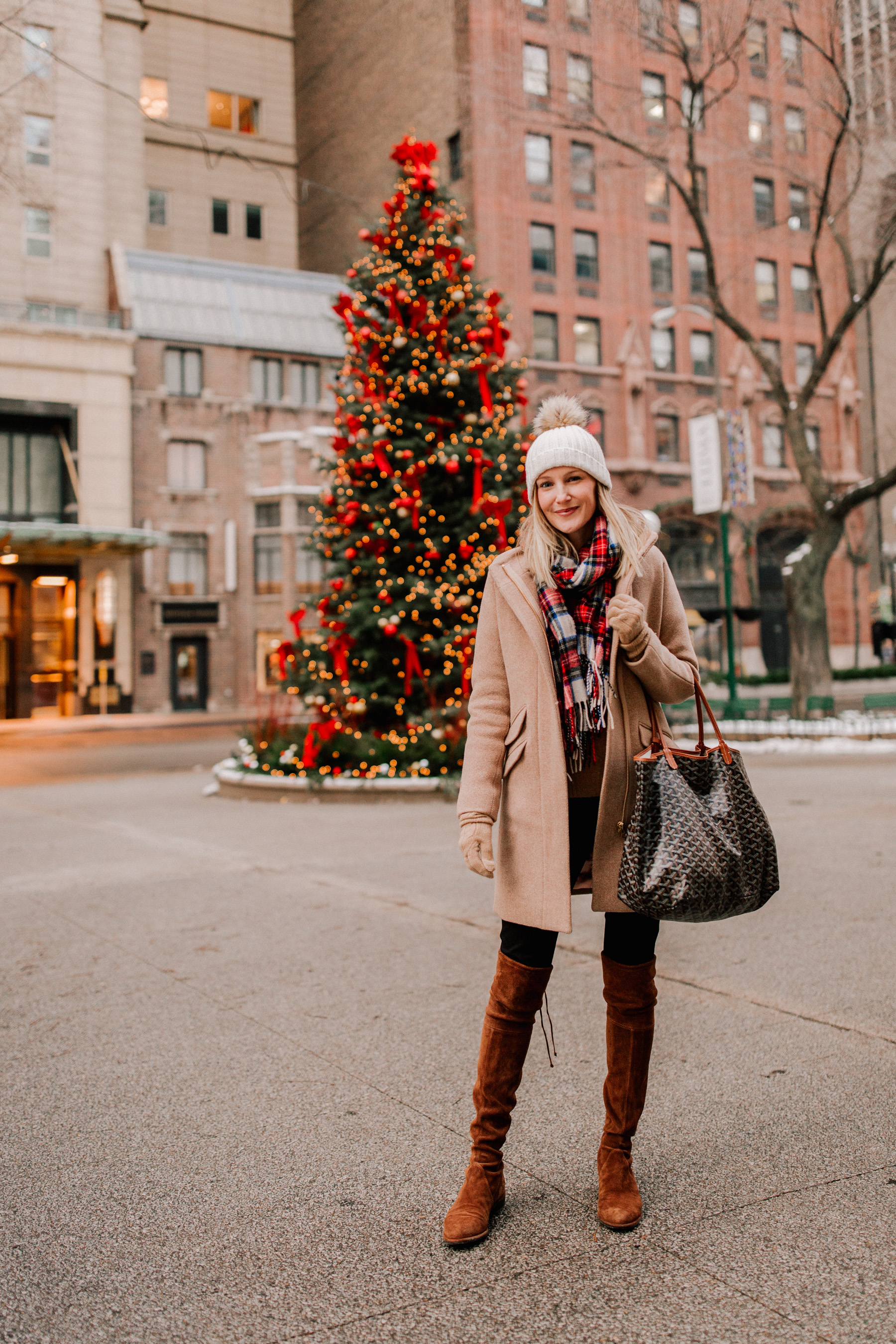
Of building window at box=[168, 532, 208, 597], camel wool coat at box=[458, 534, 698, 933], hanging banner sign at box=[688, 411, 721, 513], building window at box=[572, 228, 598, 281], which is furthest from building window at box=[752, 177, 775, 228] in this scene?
camel wool coat at box=[458, 534, 698, 933]

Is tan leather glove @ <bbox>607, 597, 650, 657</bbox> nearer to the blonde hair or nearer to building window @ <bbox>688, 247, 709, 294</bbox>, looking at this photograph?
the blonde hair

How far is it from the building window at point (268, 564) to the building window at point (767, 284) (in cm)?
2178

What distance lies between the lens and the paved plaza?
2496mm

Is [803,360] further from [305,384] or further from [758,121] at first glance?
[305,384]

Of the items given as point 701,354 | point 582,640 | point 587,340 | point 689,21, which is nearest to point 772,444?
point 701,354

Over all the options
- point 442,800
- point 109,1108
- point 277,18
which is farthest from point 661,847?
point 277,18

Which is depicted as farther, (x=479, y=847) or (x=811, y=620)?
(x=811, y=620)

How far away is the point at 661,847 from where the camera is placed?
269 centimetres

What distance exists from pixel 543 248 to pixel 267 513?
1381 cm

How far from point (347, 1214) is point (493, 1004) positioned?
67cm

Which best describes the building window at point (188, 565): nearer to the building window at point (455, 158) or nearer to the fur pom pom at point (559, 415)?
the building window at point (455, 158)

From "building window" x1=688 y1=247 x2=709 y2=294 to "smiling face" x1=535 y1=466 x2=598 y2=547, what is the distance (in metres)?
43.6

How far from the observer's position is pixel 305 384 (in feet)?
133

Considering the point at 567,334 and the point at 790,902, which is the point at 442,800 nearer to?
the point at 790,902
